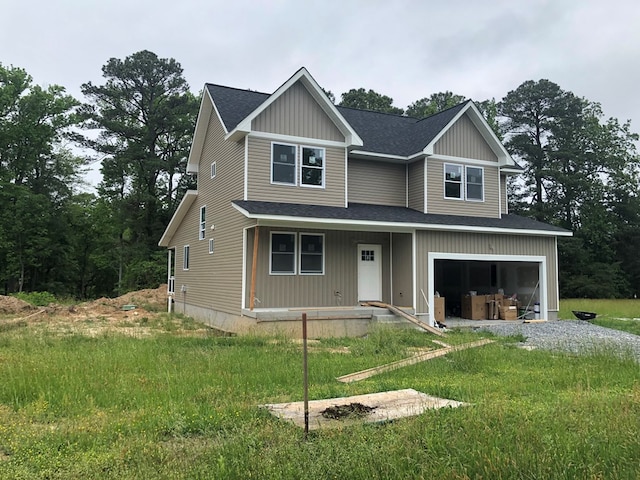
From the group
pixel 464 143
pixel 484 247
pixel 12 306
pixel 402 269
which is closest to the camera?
pixel 402 269

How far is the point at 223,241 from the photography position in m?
16.6

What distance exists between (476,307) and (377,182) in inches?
232

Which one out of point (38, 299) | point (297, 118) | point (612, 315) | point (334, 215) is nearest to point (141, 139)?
point (38, 299)

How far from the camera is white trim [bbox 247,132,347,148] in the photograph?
1521 centimetres

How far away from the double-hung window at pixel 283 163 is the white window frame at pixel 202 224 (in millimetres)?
4840

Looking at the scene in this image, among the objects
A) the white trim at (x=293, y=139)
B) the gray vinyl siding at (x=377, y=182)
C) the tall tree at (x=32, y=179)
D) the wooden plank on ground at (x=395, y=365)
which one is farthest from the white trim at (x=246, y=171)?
the tall tree at (x=32, y=179)

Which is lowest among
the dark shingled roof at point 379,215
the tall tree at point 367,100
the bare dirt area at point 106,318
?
the bare dirt area at point 106,318

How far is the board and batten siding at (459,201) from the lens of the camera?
17562 millimetres

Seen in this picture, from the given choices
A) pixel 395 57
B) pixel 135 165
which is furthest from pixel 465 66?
pixel 135 165

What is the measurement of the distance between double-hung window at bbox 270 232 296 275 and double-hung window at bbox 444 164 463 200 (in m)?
6.30

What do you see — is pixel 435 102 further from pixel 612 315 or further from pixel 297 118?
pixel 297 118

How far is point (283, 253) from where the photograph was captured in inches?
587

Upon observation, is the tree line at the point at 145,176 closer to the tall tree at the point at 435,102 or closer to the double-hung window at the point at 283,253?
the tall tree at the point at 435,102

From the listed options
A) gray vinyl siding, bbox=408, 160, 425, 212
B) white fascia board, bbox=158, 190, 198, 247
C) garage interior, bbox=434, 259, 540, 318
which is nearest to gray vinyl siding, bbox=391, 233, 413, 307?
gray vinyl siding, bbox=408, 160, 425, 212
